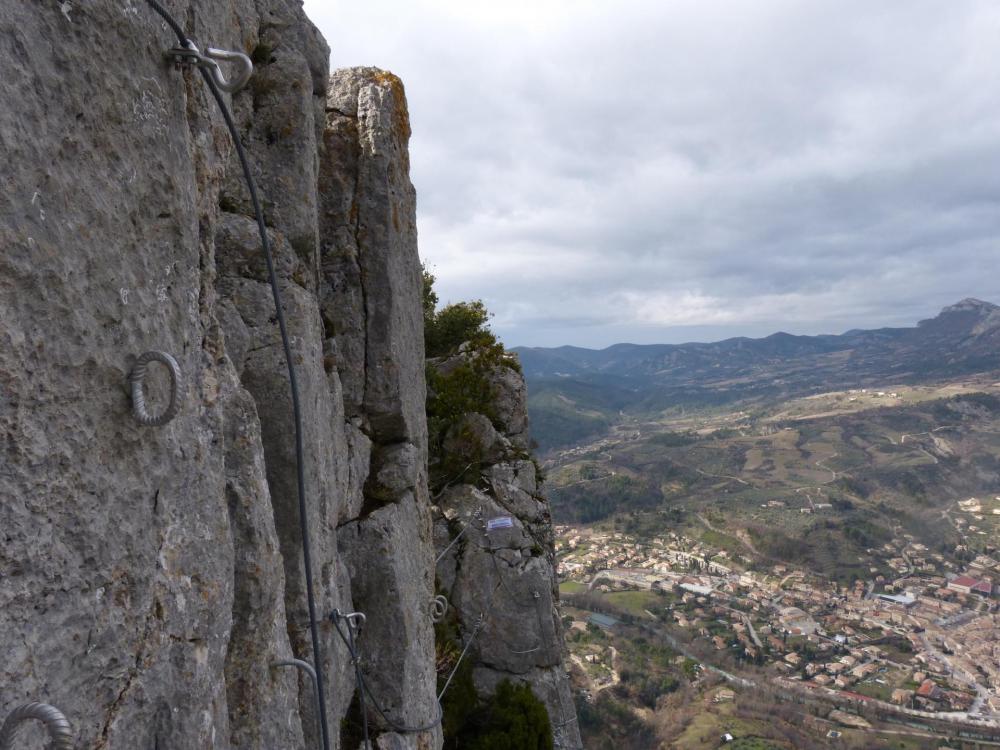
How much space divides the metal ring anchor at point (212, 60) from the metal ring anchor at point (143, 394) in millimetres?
1835

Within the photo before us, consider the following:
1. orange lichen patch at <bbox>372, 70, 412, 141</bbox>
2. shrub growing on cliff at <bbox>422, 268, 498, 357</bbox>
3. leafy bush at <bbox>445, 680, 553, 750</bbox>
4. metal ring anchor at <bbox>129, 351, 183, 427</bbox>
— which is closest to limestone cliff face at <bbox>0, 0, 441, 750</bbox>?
metal ring anchor at <bbox>129, 351, 183, 427</bbox>

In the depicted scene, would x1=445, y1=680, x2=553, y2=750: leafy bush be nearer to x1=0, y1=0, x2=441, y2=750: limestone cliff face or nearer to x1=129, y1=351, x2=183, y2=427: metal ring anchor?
x1=0, y1=0, x2=441, y2=750: limestone cliff face

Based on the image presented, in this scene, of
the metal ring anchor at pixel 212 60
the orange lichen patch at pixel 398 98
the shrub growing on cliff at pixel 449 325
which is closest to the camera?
the metal ring anchor at pixel 212 60

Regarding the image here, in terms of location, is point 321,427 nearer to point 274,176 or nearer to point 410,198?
point 274,176

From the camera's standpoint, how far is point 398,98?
9.20m

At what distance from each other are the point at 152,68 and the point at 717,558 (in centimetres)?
11670

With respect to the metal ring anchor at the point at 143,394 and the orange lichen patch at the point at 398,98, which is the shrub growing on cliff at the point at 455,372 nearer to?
the orange lichen patch at the point at 398,98

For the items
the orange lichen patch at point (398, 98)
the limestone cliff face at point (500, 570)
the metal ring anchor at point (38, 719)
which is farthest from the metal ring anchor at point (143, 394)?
the limestone cliff face at point (500, 570)

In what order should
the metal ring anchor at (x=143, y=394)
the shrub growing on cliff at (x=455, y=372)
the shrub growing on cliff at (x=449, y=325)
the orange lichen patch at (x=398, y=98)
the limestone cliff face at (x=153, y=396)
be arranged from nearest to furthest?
the limestone cliff face at (x=153, y=396) < the metal ring anchor at (x=143, y=394) < the orange lichen patch at (x=398, y=98) < the shrub growing on cliff at (x=455, y=372) < the shrub growing on cliff at (x=449, y=325)

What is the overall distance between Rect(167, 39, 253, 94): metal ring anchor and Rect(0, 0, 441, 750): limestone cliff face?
11cm

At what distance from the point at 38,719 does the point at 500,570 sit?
12.7 metres

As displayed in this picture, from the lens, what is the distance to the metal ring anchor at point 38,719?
7.18 ft

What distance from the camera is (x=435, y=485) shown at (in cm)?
1499

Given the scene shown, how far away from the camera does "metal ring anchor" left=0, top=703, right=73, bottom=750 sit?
219 cm
